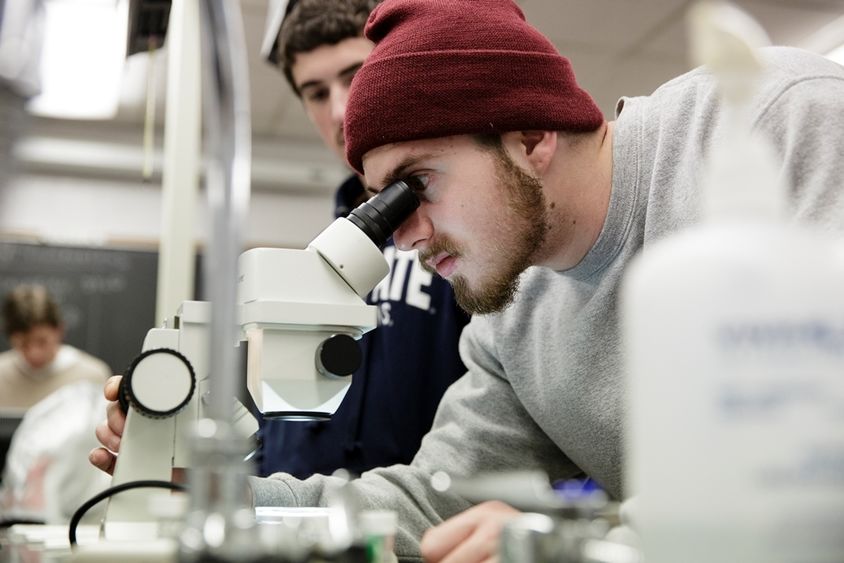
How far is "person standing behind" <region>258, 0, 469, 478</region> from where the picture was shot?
1.75 m

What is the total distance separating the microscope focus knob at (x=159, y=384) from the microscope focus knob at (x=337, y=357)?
0.15 m

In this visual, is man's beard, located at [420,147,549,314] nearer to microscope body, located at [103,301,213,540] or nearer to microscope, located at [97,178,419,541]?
microscope, located at [97,178,419,541]

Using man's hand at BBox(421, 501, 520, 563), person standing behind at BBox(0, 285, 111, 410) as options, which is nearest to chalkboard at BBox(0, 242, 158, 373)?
person standing behind at BBox(0, 285, 111, 410)

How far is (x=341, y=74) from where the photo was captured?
1.89 metres

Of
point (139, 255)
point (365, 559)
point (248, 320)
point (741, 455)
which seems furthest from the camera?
point (139, 255)

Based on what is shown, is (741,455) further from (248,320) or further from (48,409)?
(48,409)

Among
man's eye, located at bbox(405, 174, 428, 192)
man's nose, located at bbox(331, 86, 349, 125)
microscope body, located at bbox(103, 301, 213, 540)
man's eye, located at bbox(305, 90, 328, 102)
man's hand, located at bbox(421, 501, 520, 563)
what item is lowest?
man's hand, located at bbox(421, 501, 520, 563)

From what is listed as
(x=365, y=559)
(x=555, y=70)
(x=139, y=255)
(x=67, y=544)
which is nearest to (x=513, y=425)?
(x=555, y=70)

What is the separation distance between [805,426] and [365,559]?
26 cm

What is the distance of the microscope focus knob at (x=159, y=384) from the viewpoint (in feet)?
3.22

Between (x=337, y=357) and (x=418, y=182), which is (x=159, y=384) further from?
(x=418, y=182)

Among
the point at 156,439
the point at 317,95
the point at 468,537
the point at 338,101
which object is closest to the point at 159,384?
the point at 156,439

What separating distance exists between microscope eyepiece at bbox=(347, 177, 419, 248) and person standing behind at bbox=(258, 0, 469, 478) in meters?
0.56

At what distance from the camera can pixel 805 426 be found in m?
0.41
